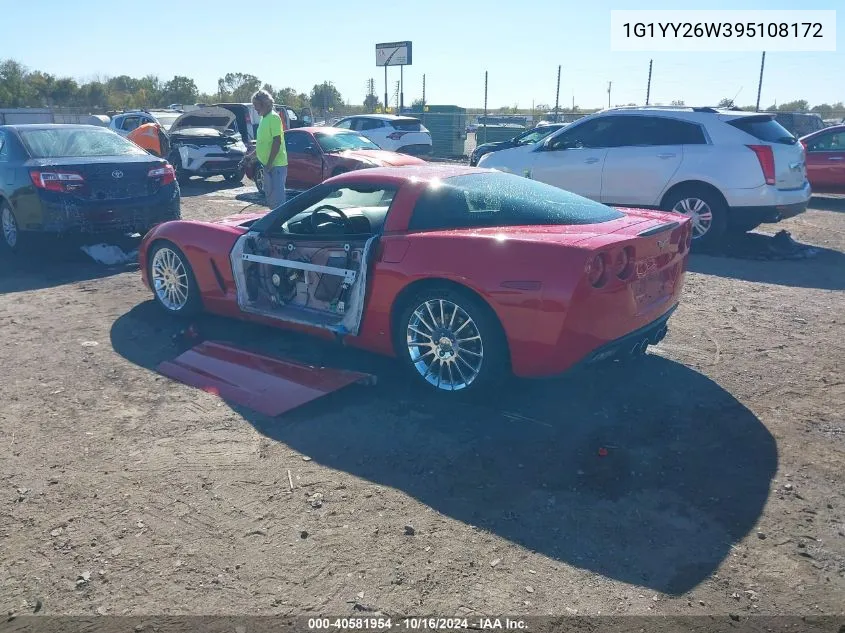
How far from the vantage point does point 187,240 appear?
18.4ft

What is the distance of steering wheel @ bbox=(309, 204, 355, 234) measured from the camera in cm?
472

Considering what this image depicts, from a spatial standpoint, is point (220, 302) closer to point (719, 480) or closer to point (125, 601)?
point (125, 601)

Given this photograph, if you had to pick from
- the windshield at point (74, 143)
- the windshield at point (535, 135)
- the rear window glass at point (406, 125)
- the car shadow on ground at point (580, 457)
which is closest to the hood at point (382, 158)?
the windshield at point (74, 143)

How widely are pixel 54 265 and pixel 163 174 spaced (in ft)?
5.40

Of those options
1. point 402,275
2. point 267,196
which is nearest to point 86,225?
point 267,196

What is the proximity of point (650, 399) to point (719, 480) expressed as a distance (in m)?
0.98

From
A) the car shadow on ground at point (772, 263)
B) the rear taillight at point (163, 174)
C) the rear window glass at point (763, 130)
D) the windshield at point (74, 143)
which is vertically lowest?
the car shadow on ground at point (772, 263)

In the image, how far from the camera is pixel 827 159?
43.1 ft

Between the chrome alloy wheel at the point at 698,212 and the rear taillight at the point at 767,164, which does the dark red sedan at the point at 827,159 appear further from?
the chrome alloy wheel at the point at 698,212

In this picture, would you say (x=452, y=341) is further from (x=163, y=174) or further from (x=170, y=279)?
(x=163, y=174)

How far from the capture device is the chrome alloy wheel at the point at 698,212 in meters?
8.59

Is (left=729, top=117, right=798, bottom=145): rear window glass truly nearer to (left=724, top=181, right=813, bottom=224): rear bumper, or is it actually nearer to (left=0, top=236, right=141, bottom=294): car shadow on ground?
(left=724, top=181, right=813, bottom=224): rear bumper

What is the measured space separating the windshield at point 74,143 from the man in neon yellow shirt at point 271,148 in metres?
1.53

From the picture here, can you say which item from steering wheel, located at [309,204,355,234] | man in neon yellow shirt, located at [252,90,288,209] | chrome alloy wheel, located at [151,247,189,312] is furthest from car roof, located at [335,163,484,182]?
man in neon yellow shirt, located at [252,90,288,209]
